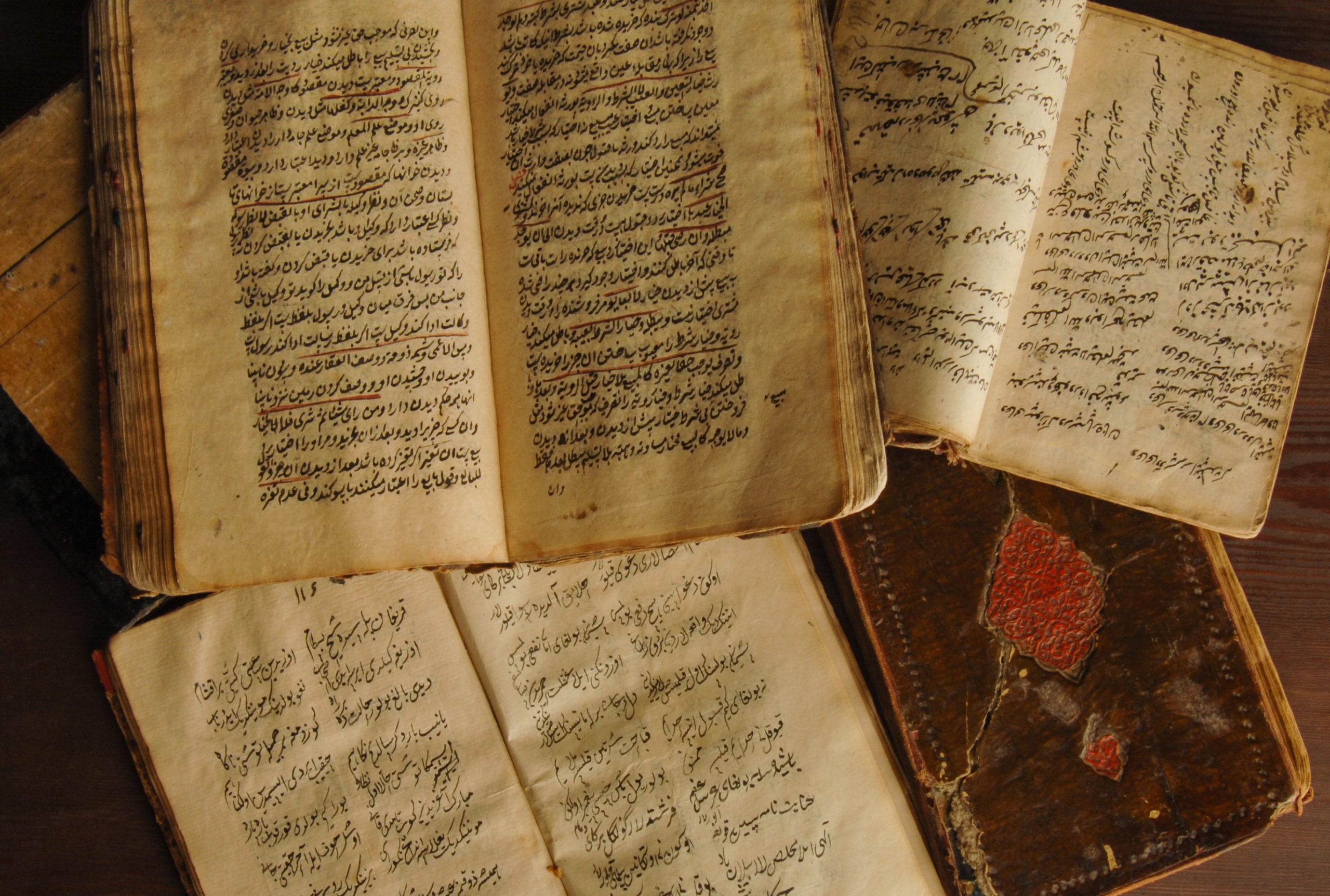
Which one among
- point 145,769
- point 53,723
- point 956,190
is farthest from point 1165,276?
point 53,723

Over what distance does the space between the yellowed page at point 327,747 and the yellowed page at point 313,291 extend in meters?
0.20

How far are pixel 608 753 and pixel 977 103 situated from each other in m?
0.89

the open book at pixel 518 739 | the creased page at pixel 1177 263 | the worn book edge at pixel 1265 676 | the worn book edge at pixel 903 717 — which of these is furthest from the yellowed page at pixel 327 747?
the worn book edge at pixel 1265 676

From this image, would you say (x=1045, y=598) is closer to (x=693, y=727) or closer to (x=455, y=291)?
(x=693, y=727)

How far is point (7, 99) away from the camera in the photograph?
Result: 41.4 inches

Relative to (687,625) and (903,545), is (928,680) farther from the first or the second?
(687,625)

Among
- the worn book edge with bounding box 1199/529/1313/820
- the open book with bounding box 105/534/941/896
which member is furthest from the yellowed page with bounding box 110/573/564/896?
the worn book edge with bounding box 1199/529/1313/820

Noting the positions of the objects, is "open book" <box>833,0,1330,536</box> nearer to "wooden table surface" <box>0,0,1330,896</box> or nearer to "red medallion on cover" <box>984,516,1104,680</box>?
"red medallion on cover" <box>984,516,1104,680</box>

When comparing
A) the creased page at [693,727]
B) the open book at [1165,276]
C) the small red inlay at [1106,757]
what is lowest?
the small red inlay at [1106,757]

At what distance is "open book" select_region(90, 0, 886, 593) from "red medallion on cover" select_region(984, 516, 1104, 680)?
0.34m

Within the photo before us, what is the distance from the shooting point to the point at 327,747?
1.02 metres

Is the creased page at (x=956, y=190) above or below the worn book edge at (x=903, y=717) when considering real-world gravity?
above

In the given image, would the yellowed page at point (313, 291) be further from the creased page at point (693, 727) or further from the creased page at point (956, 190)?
the creased page at point (956, 190)

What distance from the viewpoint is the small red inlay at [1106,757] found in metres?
1.05
